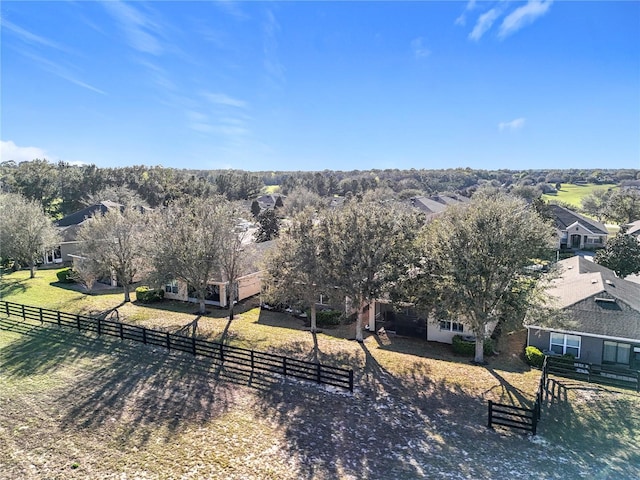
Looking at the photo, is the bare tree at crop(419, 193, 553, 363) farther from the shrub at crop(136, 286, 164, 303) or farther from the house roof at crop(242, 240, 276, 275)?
the shrub at crop(136, 286, 164, 303)

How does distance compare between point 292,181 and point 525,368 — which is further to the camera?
point 292,181

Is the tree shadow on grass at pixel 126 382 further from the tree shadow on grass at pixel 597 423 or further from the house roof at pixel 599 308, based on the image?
the house roof at pixel 599 308

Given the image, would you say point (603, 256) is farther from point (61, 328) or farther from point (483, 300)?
point (61, 328)

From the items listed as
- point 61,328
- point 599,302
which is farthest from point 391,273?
point 61,328

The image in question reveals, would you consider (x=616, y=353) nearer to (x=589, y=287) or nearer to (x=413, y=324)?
(x=589, y=287)

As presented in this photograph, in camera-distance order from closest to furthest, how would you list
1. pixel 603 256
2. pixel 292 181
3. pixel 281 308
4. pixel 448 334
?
pixel 448 334 < pixel 281 308 < pixel 603 256 < pixel 292 181

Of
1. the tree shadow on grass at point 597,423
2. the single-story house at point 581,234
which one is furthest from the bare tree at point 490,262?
the single-story house at point 581,234
